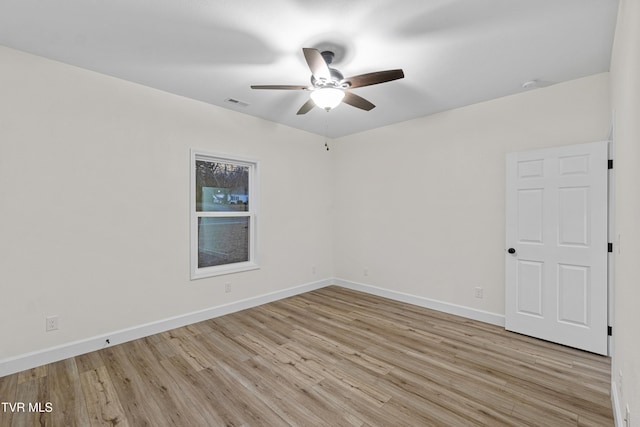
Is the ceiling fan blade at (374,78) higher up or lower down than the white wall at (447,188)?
higher up

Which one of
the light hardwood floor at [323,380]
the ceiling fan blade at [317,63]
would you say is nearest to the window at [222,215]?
the light hardwood floor at [323,380]

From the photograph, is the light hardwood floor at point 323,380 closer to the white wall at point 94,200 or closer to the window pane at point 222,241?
the white wall at point 94,200

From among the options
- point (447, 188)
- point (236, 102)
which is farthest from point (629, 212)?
point (236, 102)

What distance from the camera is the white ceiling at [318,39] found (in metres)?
1.96

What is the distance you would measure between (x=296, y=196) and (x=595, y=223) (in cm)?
365

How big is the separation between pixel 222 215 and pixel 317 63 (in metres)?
2.50

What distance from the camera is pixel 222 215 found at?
3943mm

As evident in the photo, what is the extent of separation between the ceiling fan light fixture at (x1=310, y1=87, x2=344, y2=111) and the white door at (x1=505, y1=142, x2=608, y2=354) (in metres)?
2.20

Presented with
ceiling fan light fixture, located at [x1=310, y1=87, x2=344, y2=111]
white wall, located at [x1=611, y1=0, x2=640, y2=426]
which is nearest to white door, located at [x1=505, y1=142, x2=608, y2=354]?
white wall, located at [x1=611, y1=0, x2=640, y2=426]

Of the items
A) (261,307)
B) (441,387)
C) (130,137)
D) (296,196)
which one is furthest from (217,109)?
(441,387)

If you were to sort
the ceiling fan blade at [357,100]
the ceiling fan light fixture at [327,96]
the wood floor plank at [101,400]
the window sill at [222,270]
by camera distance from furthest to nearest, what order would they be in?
the window sill at [222,270], the ceiling fan blade at [357,100], the ceiling fan light fixture at [327,96], the wood floor plank at [101,400]

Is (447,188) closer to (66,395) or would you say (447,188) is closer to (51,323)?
(66,395)

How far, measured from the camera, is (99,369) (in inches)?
98.3

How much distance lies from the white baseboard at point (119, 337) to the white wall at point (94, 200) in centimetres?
5
